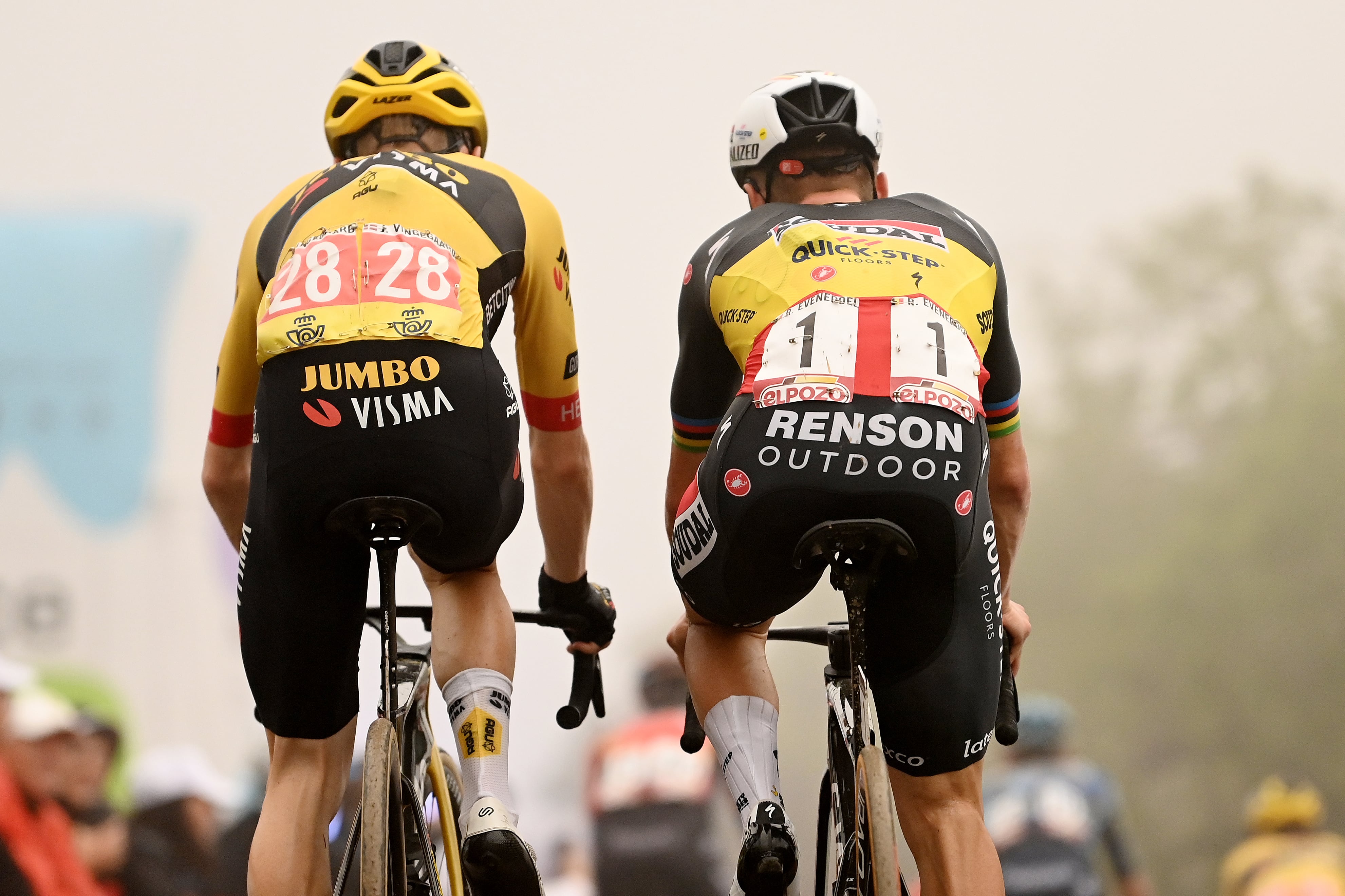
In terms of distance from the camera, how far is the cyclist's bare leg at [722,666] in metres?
3.54

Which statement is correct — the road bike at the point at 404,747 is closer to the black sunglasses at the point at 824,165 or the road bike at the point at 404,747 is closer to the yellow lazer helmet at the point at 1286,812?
the black sunglasses at the point at 824,165

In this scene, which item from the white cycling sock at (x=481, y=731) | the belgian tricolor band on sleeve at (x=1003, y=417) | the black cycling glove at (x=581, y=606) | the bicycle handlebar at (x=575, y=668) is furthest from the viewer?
the black cycling glove at (x=581, y=606)

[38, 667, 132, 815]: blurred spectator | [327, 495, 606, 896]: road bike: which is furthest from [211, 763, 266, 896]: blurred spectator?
[327, 495, 606, 896]: road bike

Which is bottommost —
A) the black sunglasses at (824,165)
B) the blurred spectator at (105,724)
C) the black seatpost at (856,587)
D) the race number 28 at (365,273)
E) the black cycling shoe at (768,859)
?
the black cycling shoe at (768,859)

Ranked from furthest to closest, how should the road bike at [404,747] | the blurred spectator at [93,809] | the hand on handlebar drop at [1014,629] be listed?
the blurred spectator at [93,809] → the hand on handlebar drop at [1014,629] → the road bike at [404,747]

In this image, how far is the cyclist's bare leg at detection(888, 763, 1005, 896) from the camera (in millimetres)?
3168

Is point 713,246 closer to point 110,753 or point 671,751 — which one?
point 671,751

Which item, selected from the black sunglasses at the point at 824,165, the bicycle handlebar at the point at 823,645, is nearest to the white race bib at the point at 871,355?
the black sunglasses at the point at 824,165

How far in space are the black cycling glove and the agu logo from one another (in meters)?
1.10

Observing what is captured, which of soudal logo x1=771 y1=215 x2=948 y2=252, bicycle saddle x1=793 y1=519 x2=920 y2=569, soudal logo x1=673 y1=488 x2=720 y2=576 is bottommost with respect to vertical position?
bicycle saddle x1=793 y1=519 x2=920 y2=569

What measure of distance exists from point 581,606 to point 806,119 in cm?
142

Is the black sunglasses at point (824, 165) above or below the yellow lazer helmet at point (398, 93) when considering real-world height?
below

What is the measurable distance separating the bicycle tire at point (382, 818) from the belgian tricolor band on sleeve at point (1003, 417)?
157 cm

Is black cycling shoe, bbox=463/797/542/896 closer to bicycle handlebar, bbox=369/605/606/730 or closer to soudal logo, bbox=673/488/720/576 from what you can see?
bicycle handlebar, bbox=369/605/606/730
